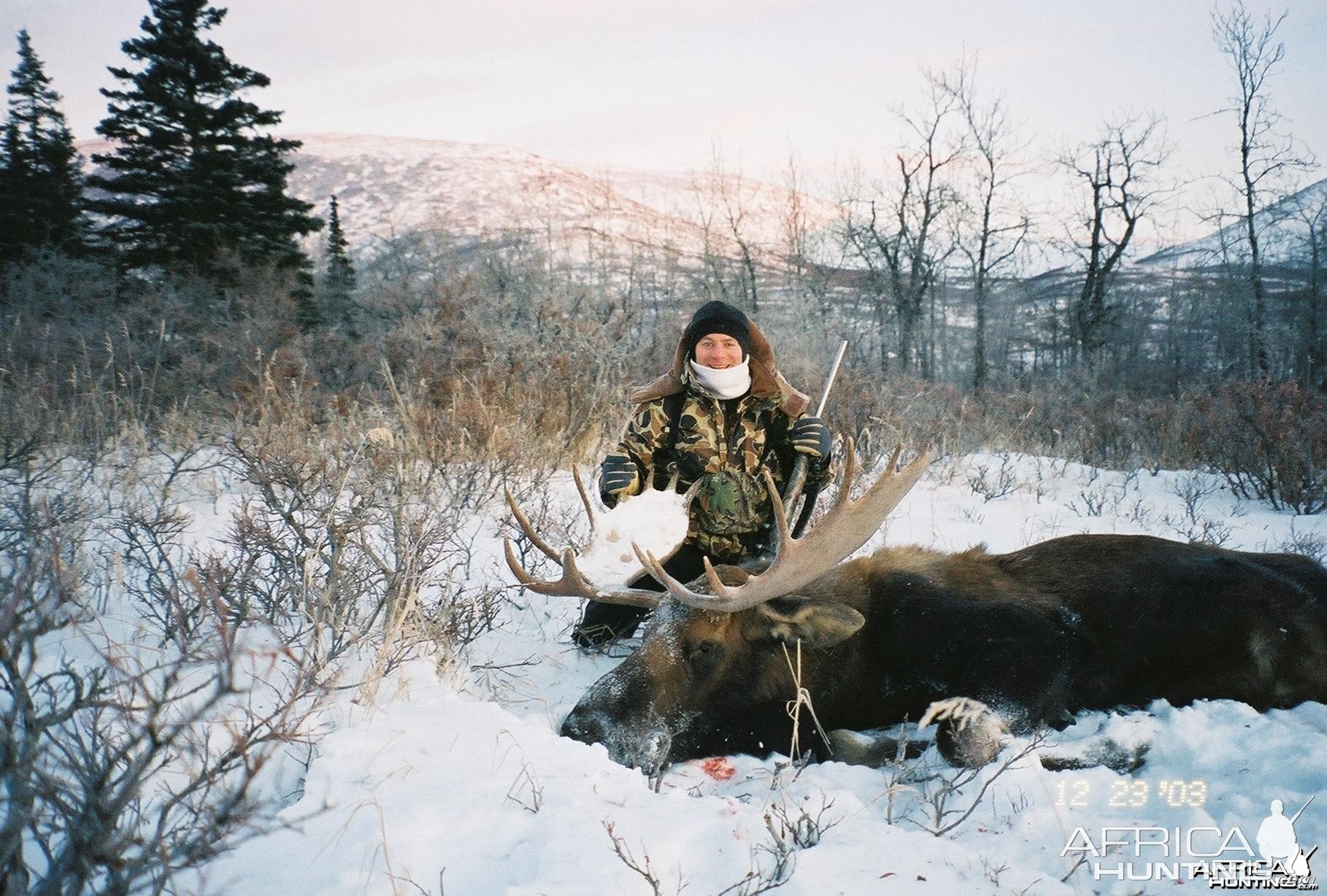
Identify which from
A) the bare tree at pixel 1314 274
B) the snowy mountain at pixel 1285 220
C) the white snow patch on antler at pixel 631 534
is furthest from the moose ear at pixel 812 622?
the snowy mountain at pixel 1285 220

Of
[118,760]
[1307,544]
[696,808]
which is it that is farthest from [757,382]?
[1307,544]

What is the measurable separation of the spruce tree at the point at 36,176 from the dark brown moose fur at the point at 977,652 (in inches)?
866

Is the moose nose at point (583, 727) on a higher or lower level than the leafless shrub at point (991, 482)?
lower

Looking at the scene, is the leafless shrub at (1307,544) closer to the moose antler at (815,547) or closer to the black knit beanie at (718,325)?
the moose antler at (815,547)

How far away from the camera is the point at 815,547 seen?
3141 mm

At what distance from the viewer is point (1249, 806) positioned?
241cm

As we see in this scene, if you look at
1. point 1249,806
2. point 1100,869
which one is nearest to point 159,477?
point 1100,869

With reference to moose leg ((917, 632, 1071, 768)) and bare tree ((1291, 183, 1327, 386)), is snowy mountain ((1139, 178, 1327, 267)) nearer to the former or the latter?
bare tree ((1291, 183, 1327, 386))

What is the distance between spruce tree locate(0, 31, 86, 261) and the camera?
64.0 feet

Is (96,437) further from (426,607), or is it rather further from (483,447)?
(426,607)

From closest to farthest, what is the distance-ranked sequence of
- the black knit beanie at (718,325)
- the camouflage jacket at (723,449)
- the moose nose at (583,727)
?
the moose nose at (583,727) < the camouflage jacket at (723,449) < the black knit beanie at (718,325)

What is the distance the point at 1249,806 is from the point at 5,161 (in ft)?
94.7

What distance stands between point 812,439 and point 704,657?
152 cm

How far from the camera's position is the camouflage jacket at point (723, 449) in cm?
423
